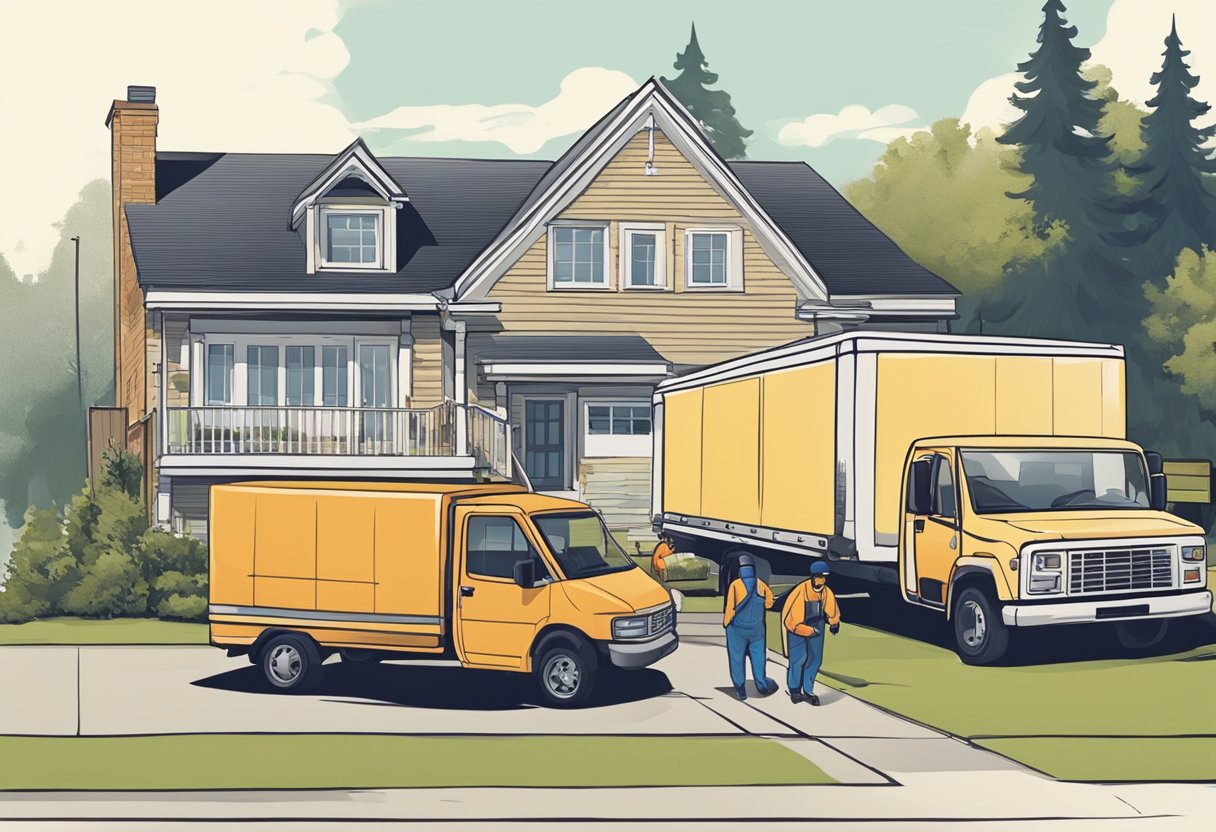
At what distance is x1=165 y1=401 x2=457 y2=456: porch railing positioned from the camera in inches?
1206

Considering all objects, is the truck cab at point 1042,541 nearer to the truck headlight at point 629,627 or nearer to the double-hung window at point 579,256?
the truck headlight at point 629,627

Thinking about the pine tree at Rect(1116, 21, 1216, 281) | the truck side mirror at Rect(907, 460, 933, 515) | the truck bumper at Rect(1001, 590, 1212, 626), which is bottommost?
the truck bumper at Rect(1001, 590, 1212, 626)

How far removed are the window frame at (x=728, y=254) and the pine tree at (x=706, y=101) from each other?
49.2 m

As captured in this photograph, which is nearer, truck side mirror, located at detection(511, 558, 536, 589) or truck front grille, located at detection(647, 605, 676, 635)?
truck side mirror, located at detection(511, 558, 536, 589)

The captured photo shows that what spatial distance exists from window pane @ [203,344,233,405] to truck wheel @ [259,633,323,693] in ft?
53.8

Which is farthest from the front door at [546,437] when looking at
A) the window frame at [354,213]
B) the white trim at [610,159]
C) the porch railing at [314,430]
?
the window frame at [354,213]

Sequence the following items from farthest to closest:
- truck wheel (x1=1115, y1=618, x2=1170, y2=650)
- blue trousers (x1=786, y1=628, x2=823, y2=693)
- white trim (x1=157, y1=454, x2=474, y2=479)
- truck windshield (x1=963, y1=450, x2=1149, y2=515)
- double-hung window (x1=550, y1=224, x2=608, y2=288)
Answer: double-hung window (x1=550, y1=224, x2=608, y2=288), white trim (x1=157, y1=454, x2=474, y2=479), truck wheel (x1=1115, y1=618, x2=1170, y2=650), truck windshield (x1=963, y1=450, x2=1149, y2=515), blue trousers (x1=786, y1=628, x2=823, y2=693)

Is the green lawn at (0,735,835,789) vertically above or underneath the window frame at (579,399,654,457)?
underneath

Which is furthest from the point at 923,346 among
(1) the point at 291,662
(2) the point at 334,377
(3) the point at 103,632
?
(2) the point at 334,377

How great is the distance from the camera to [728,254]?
3488 centimetres

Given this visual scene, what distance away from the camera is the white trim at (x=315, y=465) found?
99.1 ft

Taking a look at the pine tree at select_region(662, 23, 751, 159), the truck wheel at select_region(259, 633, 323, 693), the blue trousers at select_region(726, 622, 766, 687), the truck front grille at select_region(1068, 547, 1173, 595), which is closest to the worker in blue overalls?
the blue trousers at select_region(726, 622, 766, 687)

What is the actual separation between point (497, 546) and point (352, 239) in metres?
18.9

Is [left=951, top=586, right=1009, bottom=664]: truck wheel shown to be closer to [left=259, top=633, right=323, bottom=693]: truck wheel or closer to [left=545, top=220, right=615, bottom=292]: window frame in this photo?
[left=259, top=633, right=323, bottom=693]: truck wheel
